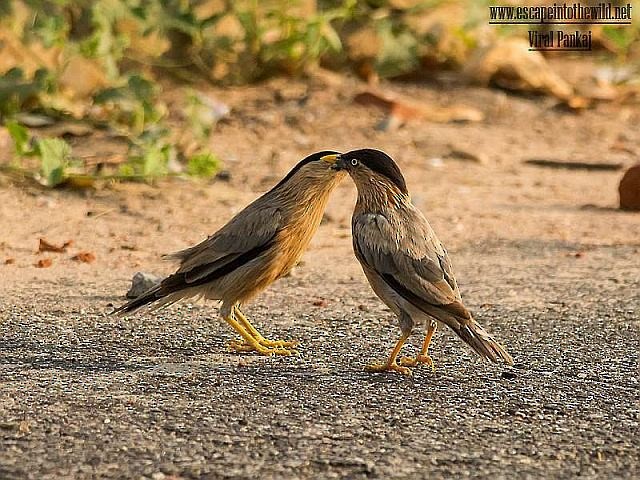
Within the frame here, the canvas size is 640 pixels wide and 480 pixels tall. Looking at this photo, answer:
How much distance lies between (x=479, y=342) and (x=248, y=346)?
1065 mm

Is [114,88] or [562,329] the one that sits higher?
[114,88]

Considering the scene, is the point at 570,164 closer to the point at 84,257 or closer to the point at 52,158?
the point at 52,158

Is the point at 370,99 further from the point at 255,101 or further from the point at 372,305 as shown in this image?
the point at 372,305

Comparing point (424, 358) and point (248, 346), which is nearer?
point (424, 358)

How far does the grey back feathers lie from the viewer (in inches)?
216

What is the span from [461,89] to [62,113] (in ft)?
12.5

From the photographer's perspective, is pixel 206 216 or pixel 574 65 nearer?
pixel 206 216

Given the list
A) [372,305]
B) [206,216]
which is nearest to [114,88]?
[206,216]

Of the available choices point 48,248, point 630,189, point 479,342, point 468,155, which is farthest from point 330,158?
point 468,155

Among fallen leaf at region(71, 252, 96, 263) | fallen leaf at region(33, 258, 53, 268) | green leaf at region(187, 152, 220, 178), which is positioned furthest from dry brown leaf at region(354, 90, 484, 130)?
fallen leaf at region(33, 258, 53, 268)

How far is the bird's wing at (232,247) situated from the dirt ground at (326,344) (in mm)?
327

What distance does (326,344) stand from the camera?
5434 millimetres

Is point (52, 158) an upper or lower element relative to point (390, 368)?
upper

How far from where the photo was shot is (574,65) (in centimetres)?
1274
